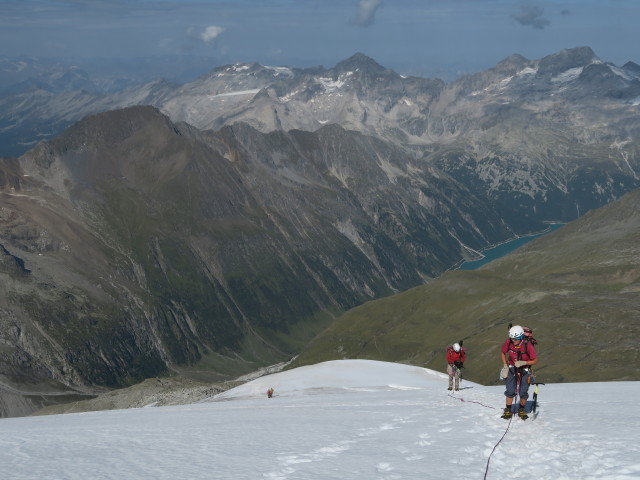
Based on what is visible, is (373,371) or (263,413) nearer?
(263,413)

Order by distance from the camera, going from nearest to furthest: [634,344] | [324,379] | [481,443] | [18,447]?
[481,443] < [18,447] < [324,379] < [634,344]

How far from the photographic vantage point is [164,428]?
34781 millimetres

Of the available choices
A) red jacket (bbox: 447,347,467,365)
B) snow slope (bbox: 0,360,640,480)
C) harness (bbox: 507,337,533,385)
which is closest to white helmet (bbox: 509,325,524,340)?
harness (bbox: 507,337,533,385)

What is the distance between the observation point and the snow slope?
23.1 meters

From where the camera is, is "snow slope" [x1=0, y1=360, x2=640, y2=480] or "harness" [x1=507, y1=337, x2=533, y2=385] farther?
"harness" [x1=507, y1=337, x2=533, y2=385]

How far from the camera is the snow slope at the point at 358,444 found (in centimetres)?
2306

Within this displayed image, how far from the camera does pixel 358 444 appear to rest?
27.8 metres

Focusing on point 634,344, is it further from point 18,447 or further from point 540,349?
point 18,447

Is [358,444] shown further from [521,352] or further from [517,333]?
[521,352]

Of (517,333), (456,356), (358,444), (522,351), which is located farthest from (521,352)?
(456,356)

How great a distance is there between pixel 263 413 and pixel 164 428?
8003mm

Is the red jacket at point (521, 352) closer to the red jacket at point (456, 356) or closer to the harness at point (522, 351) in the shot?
the harness at point (522, 351)

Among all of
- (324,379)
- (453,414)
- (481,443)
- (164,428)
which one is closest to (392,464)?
(481,443)

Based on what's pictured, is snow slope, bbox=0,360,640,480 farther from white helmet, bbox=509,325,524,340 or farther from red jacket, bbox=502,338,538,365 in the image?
white helmet, bbox=509,325,524,340
